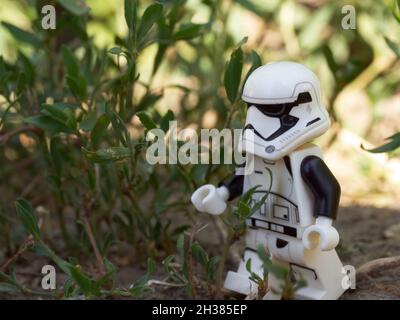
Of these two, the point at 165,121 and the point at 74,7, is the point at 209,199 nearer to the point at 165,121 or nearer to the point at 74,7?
the point at 165,121

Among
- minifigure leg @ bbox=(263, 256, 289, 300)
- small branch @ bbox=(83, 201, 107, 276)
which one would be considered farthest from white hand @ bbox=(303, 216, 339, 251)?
small branch @ bbox=(83, 201, 107, 276)

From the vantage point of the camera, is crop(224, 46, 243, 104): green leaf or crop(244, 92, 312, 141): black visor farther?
crop(224, 46, 243, 104): green leaf

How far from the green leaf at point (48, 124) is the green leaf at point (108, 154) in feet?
0.53

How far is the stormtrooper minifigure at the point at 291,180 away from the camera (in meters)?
1.34

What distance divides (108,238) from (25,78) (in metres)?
0.40

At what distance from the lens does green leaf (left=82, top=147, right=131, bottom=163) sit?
4.45 feet

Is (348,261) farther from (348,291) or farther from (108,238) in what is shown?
(108,238)

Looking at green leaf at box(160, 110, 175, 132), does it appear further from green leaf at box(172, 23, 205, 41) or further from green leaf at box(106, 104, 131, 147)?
green leaf at box(172, 23, 205, 41)

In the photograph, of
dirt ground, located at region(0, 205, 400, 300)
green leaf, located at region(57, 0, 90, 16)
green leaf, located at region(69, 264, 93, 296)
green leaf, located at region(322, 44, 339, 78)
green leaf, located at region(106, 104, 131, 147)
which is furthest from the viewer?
green leaf, located at region(322, 44, 339, 78)

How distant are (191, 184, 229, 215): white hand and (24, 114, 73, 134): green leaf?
302mm

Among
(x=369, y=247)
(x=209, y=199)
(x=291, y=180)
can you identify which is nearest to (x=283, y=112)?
(x=291, y=180)

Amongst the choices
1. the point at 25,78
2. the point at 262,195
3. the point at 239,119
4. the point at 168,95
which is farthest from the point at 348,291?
the point at 168,95

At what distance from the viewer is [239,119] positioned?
165 centimetres

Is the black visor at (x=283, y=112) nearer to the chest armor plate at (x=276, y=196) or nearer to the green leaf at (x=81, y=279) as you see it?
the chest armor plate at (x=276, y=196)
